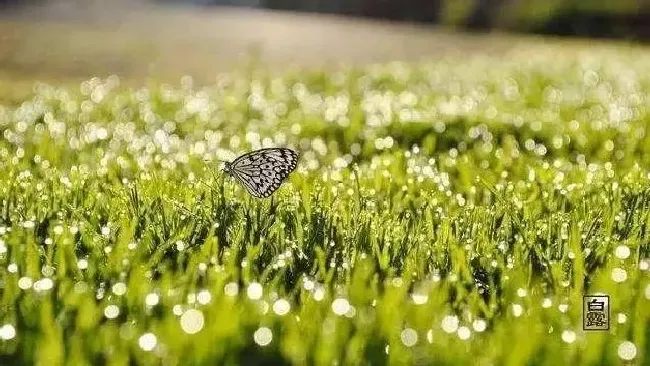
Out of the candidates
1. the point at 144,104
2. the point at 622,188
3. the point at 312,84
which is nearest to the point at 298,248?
the point at 622,188

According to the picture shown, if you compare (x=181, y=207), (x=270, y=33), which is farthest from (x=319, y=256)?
(x=270, y=33)

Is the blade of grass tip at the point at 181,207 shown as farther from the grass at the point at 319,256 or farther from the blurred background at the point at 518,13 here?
the blurred background at the point at 518,13

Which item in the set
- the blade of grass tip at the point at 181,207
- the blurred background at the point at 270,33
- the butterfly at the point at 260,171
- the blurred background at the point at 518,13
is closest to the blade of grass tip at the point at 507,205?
the butterfly at the point at 260,171

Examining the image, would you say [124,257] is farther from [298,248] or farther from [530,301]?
[530,301]

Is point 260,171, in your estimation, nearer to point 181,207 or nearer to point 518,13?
point 181,207

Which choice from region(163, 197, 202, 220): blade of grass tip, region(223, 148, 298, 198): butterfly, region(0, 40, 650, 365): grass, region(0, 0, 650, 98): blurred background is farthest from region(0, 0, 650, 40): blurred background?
region(163, 197, 202, 220): blade of grass tip

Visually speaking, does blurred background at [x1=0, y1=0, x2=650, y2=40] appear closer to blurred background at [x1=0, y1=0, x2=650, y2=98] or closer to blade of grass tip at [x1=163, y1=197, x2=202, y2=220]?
blurred background at [x1=0, y1=0, x2=650, y2=98]
